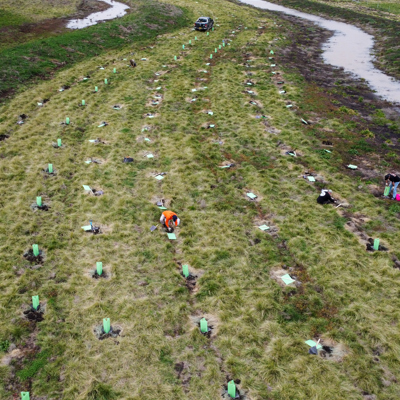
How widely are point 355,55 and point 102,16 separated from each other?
3025 cm

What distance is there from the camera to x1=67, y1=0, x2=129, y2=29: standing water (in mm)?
34625

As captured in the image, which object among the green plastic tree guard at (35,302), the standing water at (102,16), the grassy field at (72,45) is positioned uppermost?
the standing water at (102,16)

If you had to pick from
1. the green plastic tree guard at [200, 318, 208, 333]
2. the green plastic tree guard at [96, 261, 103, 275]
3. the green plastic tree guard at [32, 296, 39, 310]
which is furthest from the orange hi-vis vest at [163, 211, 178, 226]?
the green plastic tree guard at [32, 296, 39, 310]

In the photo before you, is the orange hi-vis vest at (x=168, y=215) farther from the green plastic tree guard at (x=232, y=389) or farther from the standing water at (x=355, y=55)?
the standing water at (x=355, y=55)

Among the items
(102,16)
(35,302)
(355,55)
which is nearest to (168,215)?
(35,302)

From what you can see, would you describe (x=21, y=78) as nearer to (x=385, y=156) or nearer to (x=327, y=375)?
(x=385, y=156)

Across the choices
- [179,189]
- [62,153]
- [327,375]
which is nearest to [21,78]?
[62,153]

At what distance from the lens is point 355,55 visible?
30.0m

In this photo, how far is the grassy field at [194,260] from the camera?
656 centimetres

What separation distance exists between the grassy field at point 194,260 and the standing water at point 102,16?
21601 mm

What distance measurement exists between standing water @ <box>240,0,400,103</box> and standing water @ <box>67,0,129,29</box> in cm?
2577

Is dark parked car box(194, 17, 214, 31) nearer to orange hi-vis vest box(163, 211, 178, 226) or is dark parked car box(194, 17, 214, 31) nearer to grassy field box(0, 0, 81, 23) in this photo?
grassy field box(0, 0, 81, 23)

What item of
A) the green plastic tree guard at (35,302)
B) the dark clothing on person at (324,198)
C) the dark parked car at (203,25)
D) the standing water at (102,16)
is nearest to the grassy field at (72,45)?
the standing water at (102,16)

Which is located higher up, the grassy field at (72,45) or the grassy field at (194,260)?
the grassy field at (72,45)
